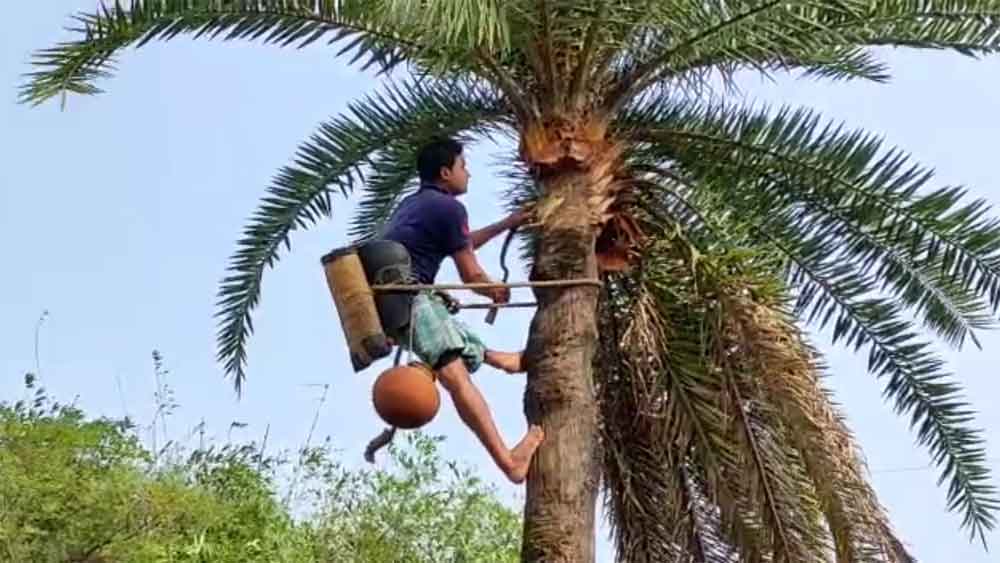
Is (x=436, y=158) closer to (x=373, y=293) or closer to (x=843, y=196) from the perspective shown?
(x=373, y=293)

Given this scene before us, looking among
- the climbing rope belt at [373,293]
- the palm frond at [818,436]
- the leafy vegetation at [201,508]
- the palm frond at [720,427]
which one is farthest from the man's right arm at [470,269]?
the leafy vegetation at [201,508]

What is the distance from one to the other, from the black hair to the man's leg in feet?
2.92

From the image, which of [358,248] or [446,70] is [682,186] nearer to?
[446,70]

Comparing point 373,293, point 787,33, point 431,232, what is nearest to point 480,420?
point 373,293

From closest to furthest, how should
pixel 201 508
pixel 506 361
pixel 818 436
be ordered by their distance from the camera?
pixel 506 361
pixel 818 436
pixel 201 508

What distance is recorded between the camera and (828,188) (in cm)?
753

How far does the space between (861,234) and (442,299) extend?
228cm

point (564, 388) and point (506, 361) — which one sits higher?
point (506, 361)

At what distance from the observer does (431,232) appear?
6.55 meters

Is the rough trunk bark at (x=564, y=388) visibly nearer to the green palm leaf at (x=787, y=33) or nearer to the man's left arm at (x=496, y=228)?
the man's left arm at (x=496, y=228)

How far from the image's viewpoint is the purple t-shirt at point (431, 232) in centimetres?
654

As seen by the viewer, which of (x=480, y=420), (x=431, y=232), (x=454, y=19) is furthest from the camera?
(x=431, y=232)

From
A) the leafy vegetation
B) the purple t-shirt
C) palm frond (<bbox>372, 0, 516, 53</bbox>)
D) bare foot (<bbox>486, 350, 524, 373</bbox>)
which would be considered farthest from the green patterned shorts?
the leafy vegetation

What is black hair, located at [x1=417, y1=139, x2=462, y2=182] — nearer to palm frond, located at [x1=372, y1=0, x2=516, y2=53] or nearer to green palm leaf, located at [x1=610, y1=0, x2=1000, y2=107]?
palm frond, located at [x1=372, y1=0, x2=516, y2=53]
